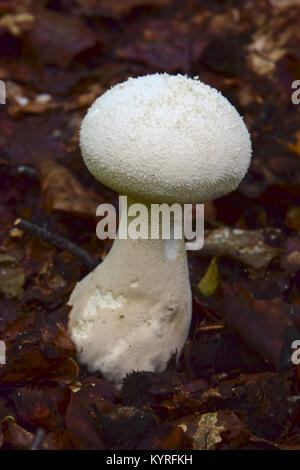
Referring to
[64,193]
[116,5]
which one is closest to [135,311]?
[64,193]

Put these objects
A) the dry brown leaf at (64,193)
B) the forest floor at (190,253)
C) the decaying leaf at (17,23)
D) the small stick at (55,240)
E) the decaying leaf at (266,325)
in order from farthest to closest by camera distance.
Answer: the decaying leaf at (17,23), the dry brown leaf at (64,193), the small stick at (55,240), the decaying leaf at (266,325), the forest floor at (190,253)

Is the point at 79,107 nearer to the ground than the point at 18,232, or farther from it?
farther from it

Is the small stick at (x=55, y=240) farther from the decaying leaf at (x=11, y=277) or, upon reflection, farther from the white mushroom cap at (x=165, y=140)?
the white mushroom cap at (x=165, y=140)

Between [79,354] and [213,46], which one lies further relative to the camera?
[213,46]

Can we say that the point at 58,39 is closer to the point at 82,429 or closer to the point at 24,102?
the point at 24,102

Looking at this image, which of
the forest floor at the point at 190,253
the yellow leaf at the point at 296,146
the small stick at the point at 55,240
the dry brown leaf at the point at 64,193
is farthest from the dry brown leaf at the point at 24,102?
the yellow leaf at the point at 296,146

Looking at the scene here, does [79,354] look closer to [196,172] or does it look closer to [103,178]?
[103,178]
